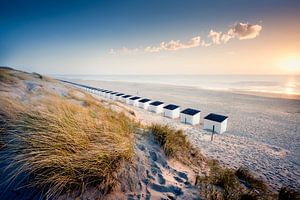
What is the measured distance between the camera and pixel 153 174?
3.18 metres

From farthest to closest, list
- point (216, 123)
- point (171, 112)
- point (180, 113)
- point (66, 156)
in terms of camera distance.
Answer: point (171, 112) → point (180, 113) → point (216, 123) → point (66, 156)

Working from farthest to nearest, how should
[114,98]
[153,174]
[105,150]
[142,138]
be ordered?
[114,98] → [142,138] → [153,174] → [105,150]

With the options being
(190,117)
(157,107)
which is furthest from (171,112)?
(190,117)

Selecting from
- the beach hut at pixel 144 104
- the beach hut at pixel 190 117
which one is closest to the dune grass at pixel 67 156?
the beach hut at pixel 190 117

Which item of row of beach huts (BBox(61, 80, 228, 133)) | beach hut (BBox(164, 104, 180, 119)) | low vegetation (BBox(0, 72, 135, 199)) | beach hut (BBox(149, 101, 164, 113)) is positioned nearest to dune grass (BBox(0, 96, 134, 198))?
low vegetation (BBox(0, 72, 135, 199))

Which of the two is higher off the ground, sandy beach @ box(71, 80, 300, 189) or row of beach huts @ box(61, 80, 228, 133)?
row of beach huts @ box(61, 80, 228, 133)

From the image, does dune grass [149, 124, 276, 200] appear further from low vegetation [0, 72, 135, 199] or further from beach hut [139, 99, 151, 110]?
beach hut [139, 99, 151, 110]

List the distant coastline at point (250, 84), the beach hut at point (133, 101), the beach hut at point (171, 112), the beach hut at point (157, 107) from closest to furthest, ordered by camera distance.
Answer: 1. the beach hut at point (171, 112)
2. the beach hut at point (157, 107)
3. the beach hut at point (133, 101)
4. the distant coastline at point (250, 84)

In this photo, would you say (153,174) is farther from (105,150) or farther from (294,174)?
(294,174)

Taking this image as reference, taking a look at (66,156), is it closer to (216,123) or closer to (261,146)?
(216,123)

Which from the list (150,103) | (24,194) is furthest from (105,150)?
(150,103)

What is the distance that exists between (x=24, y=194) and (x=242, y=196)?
12.4 ft

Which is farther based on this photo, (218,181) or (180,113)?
(180,113)

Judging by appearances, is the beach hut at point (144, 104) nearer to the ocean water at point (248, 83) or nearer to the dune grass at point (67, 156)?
the dune grass at point (67, 156)
